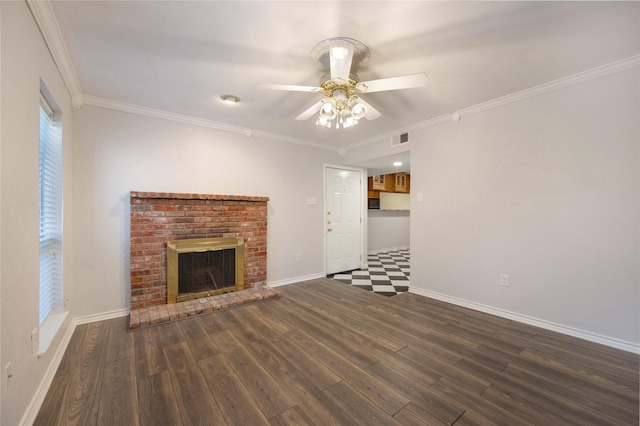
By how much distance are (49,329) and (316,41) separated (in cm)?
287

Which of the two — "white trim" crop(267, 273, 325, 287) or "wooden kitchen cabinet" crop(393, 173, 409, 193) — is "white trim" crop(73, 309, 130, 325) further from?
"wooden kitchen cabinet" crop(393, 173, 409, 193)

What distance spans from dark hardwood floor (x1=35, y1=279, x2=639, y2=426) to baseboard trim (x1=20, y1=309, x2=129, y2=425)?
4 cm

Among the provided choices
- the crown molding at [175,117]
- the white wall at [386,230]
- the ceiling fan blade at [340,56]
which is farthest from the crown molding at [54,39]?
the white wall at [386,230]

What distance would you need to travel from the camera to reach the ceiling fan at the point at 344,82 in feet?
5.41

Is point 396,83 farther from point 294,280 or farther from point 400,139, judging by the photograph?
point 294,280

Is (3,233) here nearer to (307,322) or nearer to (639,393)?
(307,322)

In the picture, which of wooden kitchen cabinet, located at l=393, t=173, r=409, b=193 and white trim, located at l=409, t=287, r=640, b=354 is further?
wooden kitchen cabinet, located at l=393, t=173, r=409, b=193

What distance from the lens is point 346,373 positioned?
5.73 ft

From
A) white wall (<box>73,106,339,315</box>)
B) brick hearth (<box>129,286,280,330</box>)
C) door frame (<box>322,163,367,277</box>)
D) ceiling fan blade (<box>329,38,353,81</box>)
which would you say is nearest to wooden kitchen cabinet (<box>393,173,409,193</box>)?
door frame (<box>322,163,367,277</box>)

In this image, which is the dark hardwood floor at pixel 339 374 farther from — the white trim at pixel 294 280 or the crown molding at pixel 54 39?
the crown molding at pixel 54 39

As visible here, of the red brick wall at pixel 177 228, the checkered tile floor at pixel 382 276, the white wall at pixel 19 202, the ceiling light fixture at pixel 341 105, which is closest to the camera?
the white wall at pixel 19 202

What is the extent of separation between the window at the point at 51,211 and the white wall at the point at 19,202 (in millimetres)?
622

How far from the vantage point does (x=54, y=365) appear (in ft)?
5.80

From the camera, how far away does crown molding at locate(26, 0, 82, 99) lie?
56.3 inches
